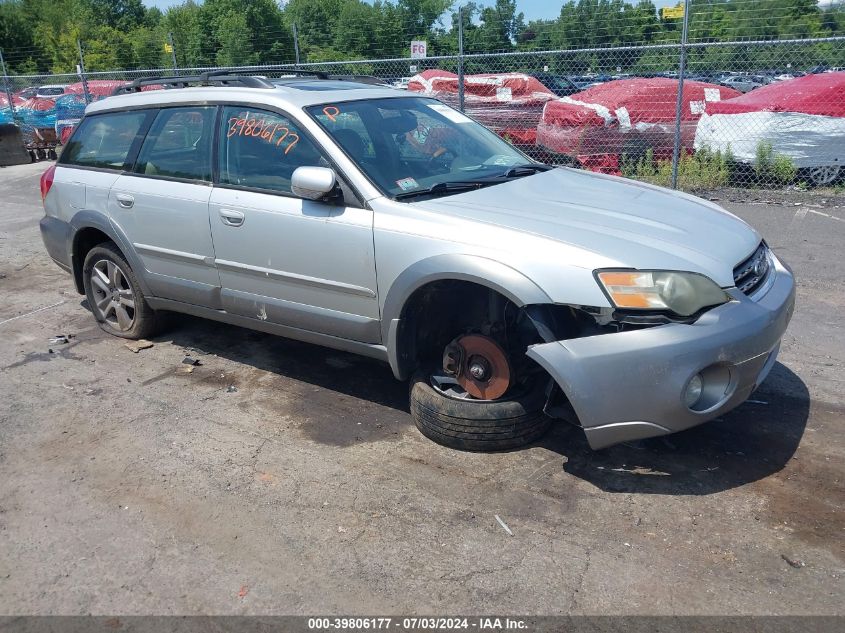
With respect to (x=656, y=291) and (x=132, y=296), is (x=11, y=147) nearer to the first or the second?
(x=132, y=296)

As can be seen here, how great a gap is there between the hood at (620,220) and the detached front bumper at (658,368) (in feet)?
0.85

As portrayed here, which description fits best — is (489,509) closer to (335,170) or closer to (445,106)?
(335,170)

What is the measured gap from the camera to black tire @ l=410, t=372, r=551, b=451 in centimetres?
379

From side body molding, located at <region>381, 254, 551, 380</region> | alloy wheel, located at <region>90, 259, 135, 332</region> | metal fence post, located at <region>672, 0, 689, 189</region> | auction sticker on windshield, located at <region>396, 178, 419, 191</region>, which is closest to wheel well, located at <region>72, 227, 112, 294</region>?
alloy wheel, located at <region>90, 259, 135, 332</region>

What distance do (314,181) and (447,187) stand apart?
0.72m

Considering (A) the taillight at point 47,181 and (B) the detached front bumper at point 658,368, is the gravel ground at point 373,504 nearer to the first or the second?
(B) the detached front bumper at point 658,368

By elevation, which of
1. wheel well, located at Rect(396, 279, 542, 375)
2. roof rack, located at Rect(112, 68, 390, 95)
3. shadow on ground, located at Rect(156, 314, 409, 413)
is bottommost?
shadow on ground, located at Rect(156, 314, 409, 413)

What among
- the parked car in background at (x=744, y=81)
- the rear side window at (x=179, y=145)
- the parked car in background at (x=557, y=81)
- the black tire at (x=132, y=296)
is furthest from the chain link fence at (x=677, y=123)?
the parked car in background at (x=744, y=81)

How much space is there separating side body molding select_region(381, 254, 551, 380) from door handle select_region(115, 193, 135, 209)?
2.23m

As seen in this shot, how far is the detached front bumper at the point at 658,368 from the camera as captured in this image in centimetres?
317

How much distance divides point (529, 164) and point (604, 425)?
2085 mm

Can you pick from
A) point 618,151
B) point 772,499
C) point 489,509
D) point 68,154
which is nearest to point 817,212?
point 618,151

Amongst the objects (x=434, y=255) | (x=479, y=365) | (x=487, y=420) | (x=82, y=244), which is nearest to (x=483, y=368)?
(x=479, y=365)

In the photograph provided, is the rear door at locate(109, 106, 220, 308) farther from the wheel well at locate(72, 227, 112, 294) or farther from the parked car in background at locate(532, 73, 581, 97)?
the parked car in background at locate(532, 73, 581, 97)
